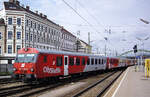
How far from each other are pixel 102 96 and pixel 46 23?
41.0 meters

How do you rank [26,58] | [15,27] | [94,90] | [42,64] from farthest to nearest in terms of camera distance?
[15,27] → [26,58] → [42,64] → [94,90]

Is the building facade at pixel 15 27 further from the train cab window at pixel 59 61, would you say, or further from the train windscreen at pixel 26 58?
the train windscreen at pixel 26 58

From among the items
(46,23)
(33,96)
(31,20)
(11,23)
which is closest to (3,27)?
(11,23)

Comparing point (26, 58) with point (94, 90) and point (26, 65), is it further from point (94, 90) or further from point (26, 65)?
point (94, 90)

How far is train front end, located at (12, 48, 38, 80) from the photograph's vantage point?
1440 centimetres

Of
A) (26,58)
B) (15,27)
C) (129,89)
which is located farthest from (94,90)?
(15,27)

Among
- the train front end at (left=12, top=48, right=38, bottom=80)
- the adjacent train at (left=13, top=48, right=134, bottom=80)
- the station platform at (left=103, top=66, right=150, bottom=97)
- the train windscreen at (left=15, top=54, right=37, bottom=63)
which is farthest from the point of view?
the train windscreen at (left=15, top=54, right=37, bottom=63)

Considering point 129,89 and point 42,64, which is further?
point 42,64

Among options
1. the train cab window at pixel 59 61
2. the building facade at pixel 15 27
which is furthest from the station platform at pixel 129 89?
the building facade at pixel 15 27

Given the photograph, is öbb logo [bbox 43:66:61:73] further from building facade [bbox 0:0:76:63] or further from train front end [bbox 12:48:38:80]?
building facade [bbox 0:0:76:63]

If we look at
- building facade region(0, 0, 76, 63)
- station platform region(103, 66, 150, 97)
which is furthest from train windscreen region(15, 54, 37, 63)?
building facade region(0, 0, 76, 63)

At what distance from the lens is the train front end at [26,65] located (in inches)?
567

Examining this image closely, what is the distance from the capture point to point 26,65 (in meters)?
14.9

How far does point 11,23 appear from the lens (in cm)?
4134
